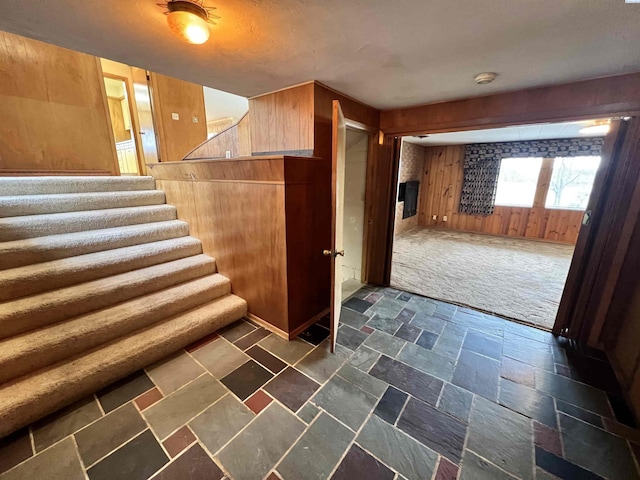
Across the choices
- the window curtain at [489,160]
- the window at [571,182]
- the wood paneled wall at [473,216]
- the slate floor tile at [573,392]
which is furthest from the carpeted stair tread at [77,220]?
the window at [571,182]

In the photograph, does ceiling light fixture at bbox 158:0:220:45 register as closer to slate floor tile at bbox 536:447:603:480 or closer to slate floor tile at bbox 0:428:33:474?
slate floor tile at bbox 0:428:33:474

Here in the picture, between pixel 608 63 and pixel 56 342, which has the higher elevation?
pixel 608 63

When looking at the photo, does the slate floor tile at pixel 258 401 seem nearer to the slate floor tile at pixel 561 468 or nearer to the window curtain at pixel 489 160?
the slate floor tile at pixel 561 468

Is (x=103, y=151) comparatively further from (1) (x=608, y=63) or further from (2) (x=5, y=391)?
(1) (x=608, y=63)

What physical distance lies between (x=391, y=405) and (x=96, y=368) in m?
1.93

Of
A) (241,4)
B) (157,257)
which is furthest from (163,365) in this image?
(241,4)

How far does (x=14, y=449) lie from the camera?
1.33 meters

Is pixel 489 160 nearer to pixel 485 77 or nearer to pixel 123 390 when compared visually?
pixel 485 77

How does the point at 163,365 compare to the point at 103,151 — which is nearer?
the point at 163,365

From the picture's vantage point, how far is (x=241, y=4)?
111cm

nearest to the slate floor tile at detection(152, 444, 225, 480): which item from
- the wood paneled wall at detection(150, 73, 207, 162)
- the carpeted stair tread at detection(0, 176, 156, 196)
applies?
the carpeted stair tread at detection(0, 176, 156, 196)

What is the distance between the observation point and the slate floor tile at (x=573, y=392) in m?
1.61

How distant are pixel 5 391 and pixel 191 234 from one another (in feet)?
5.90

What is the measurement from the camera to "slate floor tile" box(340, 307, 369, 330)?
8.13 ft
